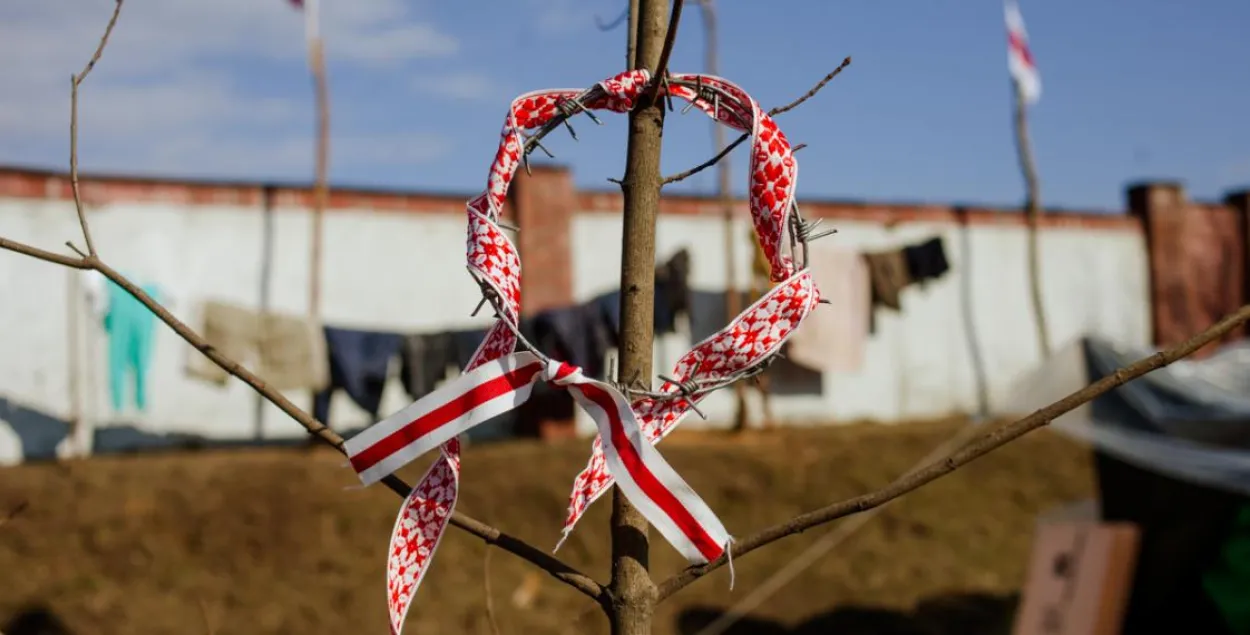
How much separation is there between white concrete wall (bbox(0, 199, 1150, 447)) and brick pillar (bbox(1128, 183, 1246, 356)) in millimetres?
609

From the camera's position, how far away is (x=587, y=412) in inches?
46.2

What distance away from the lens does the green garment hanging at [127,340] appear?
10430 millimetres

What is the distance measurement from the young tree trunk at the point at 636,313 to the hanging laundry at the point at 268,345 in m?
9.50

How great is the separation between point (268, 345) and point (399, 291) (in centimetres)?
155

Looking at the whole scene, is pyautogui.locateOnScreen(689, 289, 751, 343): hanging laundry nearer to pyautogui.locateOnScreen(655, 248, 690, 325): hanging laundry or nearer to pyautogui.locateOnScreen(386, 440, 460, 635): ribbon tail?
pyautogui.locateOnScreen(655, 248, 690, 325): hanging laundry

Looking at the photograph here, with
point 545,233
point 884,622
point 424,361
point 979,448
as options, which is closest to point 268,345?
point 424,361

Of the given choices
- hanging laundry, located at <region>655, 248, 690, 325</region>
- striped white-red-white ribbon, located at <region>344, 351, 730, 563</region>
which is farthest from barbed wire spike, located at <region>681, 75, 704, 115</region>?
hanging laundry, located at <region>655, 248, 690, 325</region>

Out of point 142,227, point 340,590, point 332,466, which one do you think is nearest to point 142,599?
point 340,590

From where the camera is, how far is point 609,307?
441 inches

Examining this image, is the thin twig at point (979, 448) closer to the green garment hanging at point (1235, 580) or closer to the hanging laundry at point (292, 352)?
the green garment hanging at point (1235, 580)

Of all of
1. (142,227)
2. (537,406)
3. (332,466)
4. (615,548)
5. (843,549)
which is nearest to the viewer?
(615,548)

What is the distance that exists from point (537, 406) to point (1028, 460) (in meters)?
4.68

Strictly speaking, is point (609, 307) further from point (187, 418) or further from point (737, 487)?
point (187, 418)

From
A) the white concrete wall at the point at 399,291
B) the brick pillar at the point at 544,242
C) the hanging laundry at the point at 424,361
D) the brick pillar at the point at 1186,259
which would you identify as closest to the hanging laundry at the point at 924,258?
the white concrete wall at the point at 399,291
